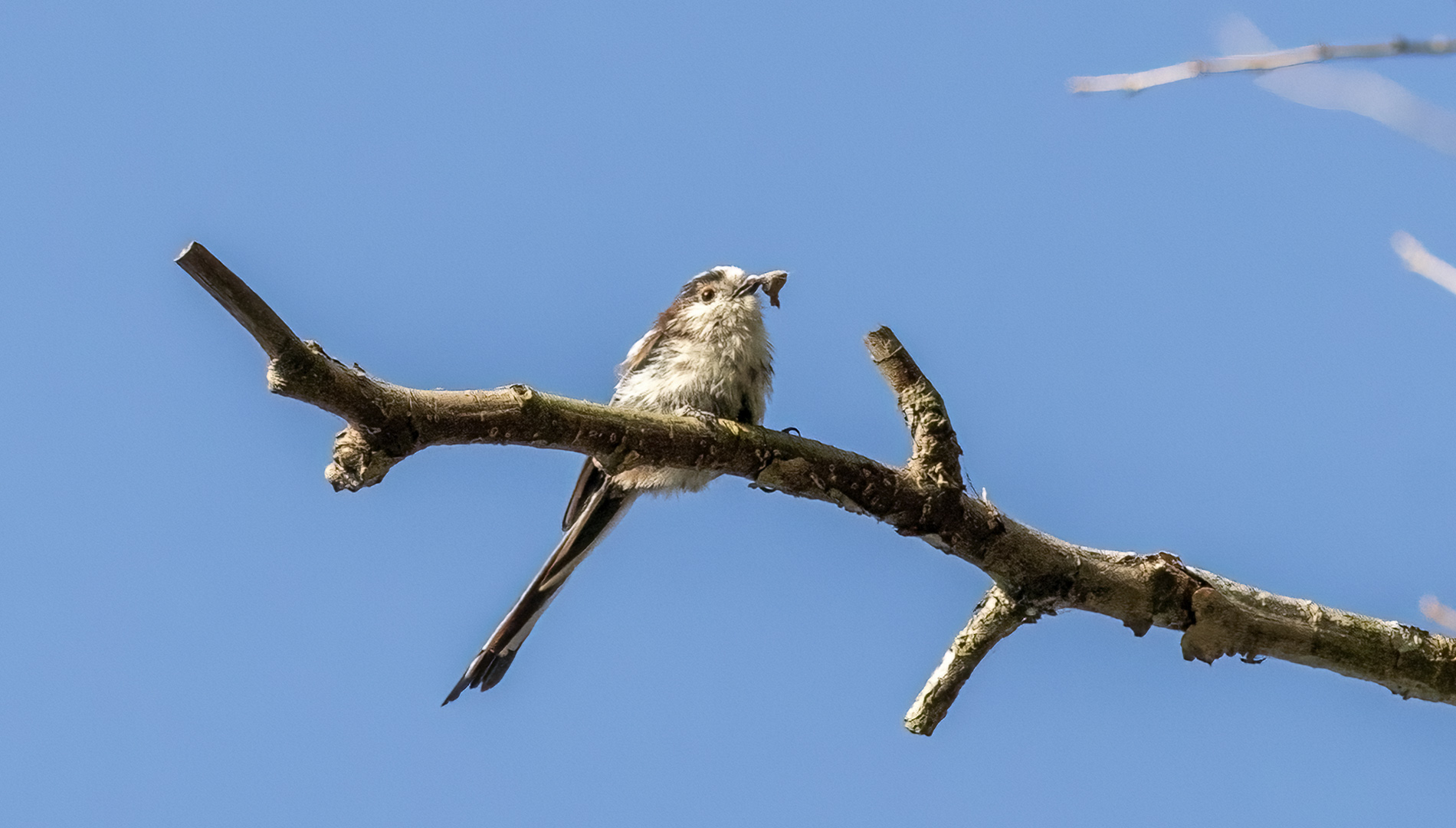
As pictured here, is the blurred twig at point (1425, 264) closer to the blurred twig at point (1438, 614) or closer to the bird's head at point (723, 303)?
the blurred twig at point (1438, 614)

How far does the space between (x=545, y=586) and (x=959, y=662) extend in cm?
169

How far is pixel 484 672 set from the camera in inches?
192

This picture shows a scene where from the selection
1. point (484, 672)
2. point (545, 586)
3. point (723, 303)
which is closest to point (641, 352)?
point (723, 303)

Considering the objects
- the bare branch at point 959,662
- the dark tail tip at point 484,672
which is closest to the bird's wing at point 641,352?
the dark tail tip at point 484,672

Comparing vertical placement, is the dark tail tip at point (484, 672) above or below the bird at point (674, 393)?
below

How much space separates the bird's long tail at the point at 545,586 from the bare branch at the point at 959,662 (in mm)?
1550

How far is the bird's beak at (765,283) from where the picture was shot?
18.5 feet

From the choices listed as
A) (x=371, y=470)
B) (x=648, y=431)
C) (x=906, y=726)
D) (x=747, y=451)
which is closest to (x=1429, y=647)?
(x=906, y=726)

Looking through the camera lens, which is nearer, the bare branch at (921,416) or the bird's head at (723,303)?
the bare branch at (921,416)

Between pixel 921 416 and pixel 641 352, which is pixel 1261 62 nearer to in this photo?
pixel 921 416

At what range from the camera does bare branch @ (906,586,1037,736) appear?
13.8 ft

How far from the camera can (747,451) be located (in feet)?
13.5

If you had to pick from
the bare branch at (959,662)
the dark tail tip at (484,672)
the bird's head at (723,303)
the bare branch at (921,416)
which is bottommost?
the dark tail tip at (484,672)

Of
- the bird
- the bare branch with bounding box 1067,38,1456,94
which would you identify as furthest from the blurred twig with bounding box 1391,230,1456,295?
the bird
